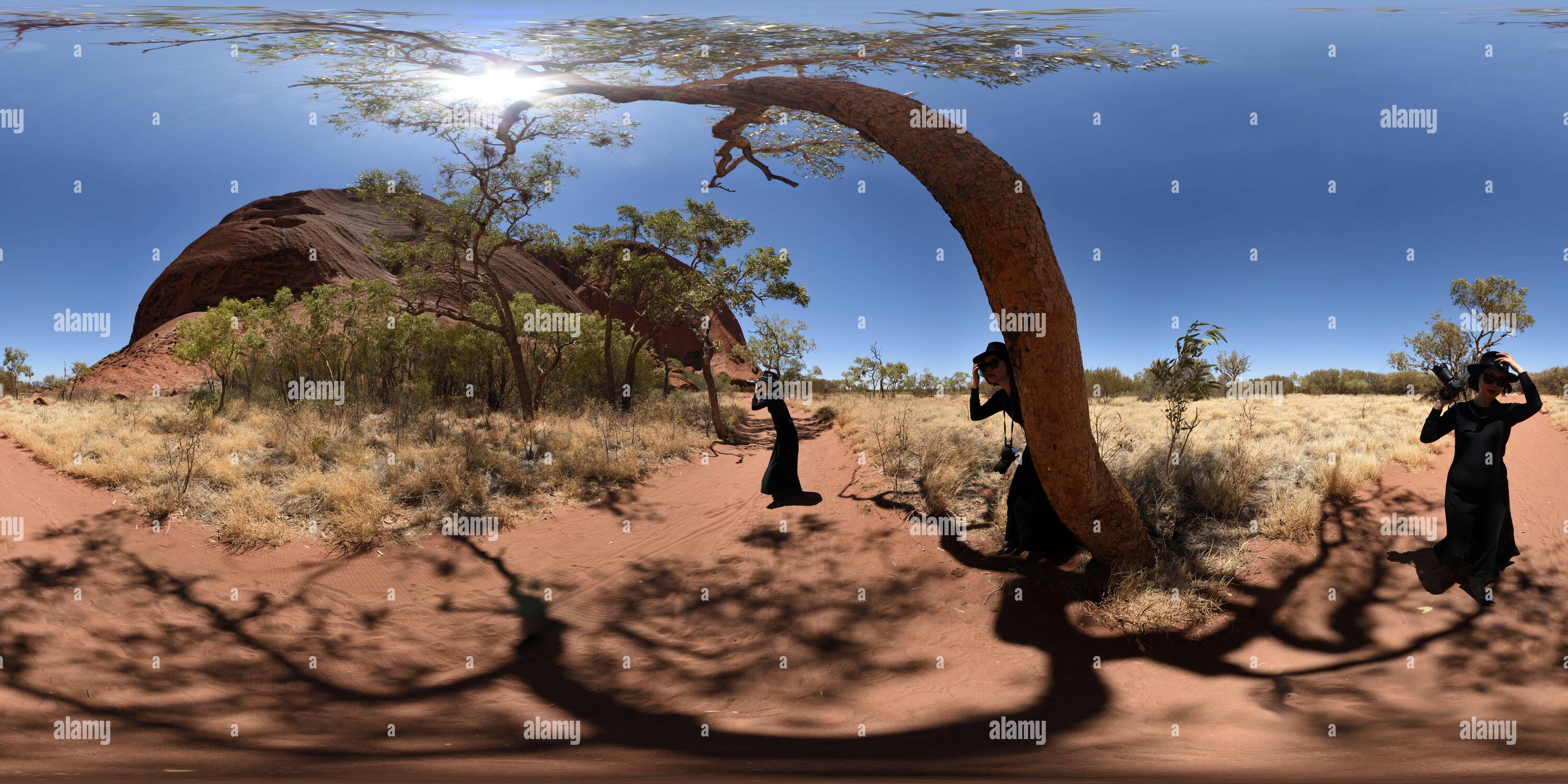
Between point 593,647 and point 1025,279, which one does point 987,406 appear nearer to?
point 1025,279

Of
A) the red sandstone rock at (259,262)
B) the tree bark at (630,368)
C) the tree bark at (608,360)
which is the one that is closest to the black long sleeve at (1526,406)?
the tree bark at (630,368)

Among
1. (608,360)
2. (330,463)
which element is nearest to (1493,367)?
(330,463)

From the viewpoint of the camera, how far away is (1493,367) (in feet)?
14.9

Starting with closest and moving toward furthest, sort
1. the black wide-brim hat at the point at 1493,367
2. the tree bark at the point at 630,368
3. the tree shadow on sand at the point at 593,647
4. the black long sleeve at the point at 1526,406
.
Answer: the tree shadow on sand at the point at 593,647, the black long sleeve at the point at 1526,406, the black wide-brim hat at the point at 1493,367, the tree bark at the point at 630,368

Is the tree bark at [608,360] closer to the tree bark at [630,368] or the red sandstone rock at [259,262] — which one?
the tree bark at [630,368]

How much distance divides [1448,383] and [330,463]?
44.8 ft

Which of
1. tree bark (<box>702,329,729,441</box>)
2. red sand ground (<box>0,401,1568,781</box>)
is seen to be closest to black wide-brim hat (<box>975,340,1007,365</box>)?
red sand ground (<box>0,401,1568,781</box>)

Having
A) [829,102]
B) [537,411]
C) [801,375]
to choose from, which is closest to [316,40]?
[829,102]

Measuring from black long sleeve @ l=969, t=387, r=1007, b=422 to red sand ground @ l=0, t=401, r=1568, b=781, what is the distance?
1.46 meters

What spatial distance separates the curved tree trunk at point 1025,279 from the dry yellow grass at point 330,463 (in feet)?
22.1

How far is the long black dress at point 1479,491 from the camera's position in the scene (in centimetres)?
461

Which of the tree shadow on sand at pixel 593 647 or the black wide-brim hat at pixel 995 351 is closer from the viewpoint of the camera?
the tree shadow on sand at pixel 593 647

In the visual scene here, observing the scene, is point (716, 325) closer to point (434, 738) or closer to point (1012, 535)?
point (1012, 535)

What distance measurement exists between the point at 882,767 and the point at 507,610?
421cm
